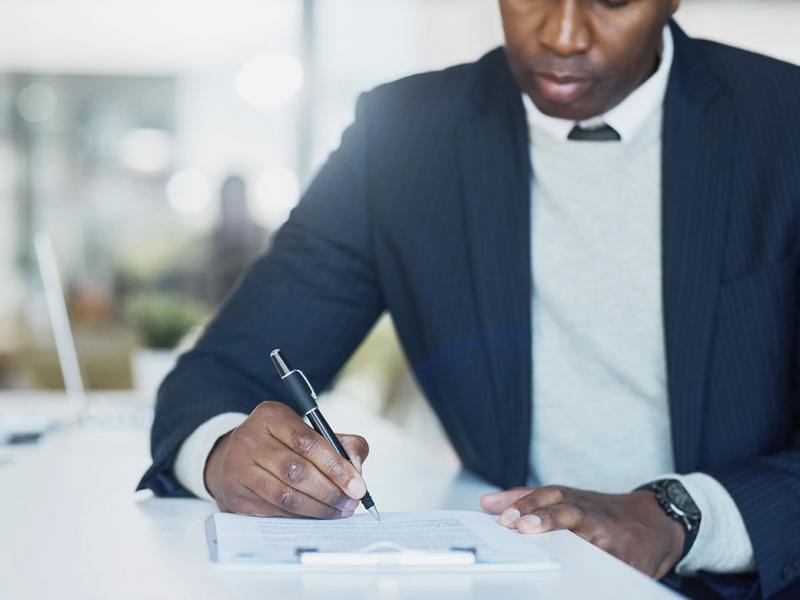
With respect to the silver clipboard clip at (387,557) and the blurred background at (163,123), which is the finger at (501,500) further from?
the blurred background at (163,123)

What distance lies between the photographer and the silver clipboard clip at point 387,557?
3.23ft

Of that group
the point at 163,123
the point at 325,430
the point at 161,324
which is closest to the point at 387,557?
the point at 325,430

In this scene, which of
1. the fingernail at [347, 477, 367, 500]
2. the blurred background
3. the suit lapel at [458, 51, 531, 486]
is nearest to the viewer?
the fingernail at [347, 477, 367, 500]

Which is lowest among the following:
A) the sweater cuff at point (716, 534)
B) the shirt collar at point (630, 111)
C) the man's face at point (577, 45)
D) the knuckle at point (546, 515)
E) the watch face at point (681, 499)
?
the sweater cuff at point (716, 534)

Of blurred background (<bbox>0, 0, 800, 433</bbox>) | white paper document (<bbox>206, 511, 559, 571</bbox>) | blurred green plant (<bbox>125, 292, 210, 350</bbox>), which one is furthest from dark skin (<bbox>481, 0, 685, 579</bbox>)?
blurred background (<bbox>0, 0, 800, 433</bbox>)

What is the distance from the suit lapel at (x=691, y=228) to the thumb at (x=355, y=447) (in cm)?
51

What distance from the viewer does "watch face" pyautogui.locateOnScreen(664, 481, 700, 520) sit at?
4.37ft

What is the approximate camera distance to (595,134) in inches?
68.2

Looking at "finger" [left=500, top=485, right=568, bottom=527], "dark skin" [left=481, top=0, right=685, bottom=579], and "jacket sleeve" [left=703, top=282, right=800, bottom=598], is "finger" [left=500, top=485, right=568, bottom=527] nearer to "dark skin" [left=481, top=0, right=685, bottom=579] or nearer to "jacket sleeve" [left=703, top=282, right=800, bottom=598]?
"dark skin" [left=481, top=0, right=685, bottom=579]

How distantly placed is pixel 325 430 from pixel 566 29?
2.06 ft

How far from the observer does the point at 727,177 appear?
163 centimetres

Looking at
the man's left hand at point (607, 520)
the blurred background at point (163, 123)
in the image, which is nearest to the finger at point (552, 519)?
the man's left hand at point (607, 520)

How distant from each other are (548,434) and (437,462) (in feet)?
0.63

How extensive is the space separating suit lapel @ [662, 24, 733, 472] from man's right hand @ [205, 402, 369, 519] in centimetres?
52
